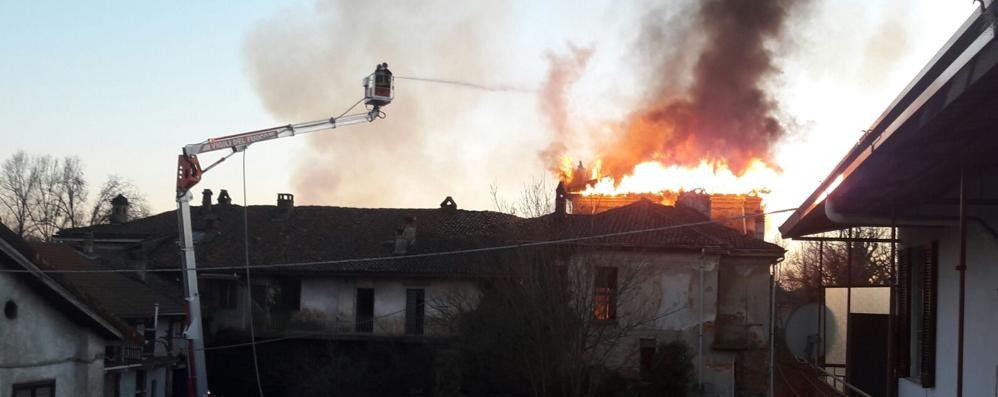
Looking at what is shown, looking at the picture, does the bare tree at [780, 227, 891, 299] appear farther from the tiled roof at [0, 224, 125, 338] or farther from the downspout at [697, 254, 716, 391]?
the tiled roof at [0, 224, 125, 338]

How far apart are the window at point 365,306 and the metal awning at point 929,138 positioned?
33176 mm

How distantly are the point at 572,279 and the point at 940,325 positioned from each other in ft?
69.2

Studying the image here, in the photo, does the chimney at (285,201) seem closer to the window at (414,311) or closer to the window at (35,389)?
the window at (414,311)

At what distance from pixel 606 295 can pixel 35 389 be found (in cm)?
1913

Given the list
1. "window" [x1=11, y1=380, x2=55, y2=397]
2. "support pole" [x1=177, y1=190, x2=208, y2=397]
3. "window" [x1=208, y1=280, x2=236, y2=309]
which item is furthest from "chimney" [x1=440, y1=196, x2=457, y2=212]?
"window" [x1=11, y1=380, x2=55, y2=397]

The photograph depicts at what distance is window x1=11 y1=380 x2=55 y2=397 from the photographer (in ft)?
58.0

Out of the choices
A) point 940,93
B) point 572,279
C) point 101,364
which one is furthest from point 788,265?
point 940,93

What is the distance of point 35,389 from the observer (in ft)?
59.5

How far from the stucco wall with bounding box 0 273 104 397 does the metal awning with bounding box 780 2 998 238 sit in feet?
44.0

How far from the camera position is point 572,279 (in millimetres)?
31312

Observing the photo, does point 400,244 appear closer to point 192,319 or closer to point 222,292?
point 222,292

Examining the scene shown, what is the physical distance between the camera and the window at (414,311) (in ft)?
138

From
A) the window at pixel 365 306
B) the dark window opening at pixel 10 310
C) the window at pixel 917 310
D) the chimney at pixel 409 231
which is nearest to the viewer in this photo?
the window at pixel 917 310

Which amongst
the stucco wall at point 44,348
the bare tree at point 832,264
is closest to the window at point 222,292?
the bare tree at point 832,264
